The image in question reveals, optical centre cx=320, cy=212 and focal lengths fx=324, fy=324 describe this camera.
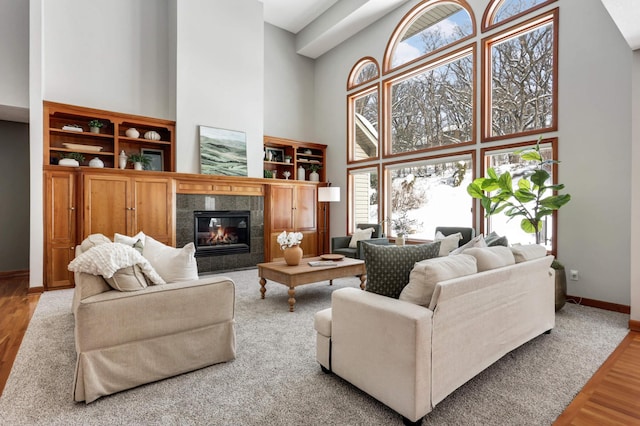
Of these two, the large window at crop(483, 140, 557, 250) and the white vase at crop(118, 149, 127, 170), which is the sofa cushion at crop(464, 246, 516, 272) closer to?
the large window at crop(483, 140, 557, 250)

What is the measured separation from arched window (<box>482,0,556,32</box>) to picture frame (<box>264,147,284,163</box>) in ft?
14.5

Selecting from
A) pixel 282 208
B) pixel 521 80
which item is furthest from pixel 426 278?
pixel 282 208

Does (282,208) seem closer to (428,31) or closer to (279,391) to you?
(428,31)

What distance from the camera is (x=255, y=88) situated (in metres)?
6.48

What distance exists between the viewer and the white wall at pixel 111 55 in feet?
16.7

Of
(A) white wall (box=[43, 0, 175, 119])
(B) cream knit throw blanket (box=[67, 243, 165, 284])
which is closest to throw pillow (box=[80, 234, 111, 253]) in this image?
(B) cream knit throw blanket (box=[67, 243, 165, 284])

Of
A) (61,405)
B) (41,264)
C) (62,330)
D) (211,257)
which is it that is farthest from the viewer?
(211,257)

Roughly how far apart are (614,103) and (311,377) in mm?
4432

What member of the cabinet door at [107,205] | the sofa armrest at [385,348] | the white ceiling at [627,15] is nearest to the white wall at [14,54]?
the cabinet door at [107,205]

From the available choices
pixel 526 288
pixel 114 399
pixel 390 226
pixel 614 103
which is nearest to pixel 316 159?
pixel 390 226

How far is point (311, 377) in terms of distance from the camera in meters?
2.17

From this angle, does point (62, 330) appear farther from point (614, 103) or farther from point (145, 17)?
point (614, 103)

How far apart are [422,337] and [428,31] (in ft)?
19.2

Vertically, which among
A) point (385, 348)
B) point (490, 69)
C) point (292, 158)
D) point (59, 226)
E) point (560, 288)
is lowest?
point (560, 288)
